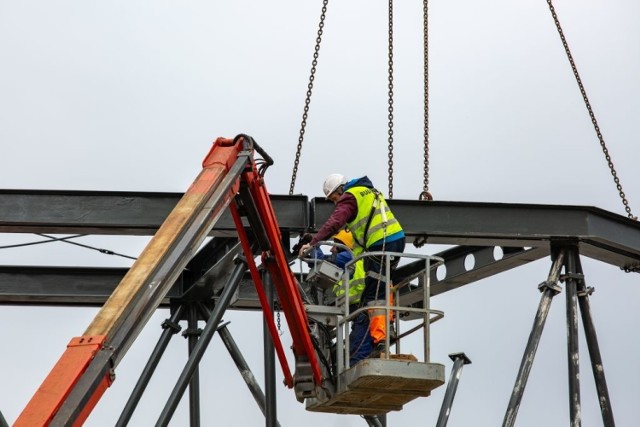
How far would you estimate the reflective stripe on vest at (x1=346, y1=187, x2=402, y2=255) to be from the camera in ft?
51.9

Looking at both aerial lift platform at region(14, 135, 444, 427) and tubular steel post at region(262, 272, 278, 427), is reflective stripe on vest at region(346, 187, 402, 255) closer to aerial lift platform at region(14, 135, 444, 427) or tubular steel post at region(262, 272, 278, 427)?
aerial lift platform at region(14, 135, 444, 427)

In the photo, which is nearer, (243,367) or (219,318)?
(219,318)

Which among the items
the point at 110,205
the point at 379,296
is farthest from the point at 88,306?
the point at 379,296

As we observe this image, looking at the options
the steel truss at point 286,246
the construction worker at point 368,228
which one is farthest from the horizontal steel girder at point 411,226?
the construction worker at point 368,228

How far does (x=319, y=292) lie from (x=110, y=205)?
2956 mm

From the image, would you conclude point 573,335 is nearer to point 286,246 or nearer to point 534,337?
point 534,337

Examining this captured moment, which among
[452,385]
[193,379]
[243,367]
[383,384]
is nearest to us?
[383,384]

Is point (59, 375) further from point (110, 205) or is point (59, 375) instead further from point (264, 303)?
point (110, 205)

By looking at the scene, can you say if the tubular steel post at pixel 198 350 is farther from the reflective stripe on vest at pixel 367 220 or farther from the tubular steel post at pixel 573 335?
the tubular steel post at pixel 573 335

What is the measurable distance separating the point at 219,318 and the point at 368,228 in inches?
98.4

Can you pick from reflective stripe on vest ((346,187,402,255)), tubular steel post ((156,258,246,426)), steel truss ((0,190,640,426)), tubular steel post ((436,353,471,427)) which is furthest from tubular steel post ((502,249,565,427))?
tubular steel post ((156,258,246,426))

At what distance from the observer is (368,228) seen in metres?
15.8

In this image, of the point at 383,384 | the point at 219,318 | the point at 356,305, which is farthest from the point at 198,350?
the point at 383,384

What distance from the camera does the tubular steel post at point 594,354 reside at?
60.2 feet
